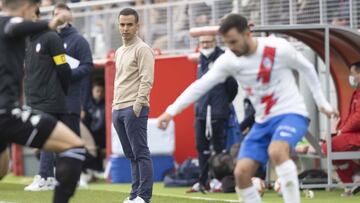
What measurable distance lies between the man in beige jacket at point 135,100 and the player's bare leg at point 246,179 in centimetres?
230

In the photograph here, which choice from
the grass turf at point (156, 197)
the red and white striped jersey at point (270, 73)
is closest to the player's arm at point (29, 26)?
the red and white striped jersey at point (270, 73)

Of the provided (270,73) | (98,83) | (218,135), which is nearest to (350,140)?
(218,135)

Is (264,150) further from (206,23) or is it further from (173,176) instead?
(206,23)

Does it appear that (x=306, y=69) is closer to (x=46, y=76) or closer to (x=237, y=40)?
(x=237, y=40)

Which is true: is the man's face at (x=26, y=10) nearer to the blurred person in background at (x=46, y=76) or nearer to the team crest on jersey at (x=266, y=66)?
the team crest on jersey at (x=266, y=66)

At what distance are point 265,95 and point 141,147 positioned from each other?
2.45 m

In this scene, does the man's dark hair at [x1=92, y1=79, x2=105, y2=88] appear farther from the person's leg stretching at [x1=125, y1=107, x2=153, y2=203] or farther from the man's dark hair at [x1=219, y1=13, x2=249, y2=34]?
the man's dark hair at [x1=219, y1=13, x2=249, y2=34]

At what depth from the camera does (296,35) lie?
14.3 meters

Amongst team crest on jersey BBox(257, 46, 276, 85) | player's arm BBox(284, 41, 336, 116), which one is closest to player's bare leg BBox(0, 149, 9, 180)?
team crest on jersey BBox(257, 46, 276, 85)

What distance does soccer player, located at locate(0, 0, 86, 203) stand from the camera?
27.1ft

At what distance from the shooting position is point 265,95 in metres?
8.91

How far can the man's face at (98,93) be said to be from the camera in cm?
1861

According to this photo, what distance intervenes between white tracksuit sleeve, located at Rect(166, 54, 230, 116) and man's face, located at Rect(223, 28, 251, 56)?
0.52 feet

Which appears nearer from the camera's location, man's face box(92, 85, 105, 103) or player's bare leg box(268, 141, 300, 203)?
player's bare leg box(268, 141, 300, 203)
